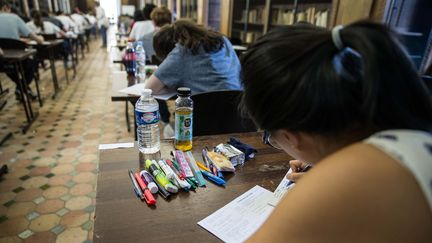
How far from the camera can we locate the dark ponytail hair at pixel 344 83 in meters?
0.37

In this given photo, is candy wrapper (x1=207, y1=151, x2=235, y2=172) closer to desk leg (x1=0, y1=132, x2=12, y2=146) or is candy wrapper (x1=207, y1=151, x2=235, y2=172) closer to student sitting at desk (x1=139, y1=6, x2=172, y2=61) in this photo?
student sitting at desk (x1=139, y1=6, x2=172, y2=61)

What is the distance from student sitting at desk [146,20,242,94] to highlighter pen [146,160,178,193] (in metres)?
0.79

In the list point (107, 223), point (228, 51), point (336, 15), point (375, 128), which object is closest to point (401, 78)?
point (375, 128)

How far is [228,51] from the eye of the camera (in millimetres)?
1613

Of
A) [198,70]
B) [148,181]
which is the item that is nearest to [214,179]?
[148,181]

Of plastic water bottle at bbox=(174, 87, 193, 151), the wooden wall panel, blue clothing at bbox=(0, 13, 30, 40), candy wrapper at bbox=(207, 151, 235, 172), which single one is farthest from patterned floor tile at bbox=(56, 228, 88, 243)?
the wooden wall panel

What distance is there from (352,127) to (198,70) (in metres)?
1.18

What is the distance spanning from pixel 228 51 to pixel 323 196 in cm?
136

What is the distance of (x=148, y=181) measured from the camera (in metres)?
0.74

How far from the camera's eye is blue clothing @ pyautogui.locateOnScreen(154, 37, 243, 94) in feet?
4.89

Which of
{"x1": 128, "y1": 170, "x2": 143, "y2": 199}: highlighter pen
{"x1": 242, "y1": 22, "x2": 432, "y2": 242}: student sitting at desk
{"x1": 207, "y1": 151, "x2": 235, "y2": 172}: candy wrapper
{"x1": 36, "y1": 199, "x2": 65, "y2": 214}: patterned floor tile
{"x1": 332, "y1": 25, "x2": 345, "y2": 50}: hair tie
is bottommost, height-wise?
{"x1": 36, "y1": 199, "x2": 65, "y2": 214}: patterned floor tile

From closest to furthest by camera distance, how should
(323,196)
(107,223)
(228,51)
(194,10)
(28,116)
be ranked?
(323,196) → (107,223) → (228,51) → (28,116) → (194,10)

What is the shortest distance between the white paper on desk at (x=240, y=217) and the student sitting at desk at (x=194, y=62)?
2.81 feet

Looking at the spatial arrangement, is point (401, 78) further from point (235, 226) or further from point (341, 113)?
point (235, 226)
